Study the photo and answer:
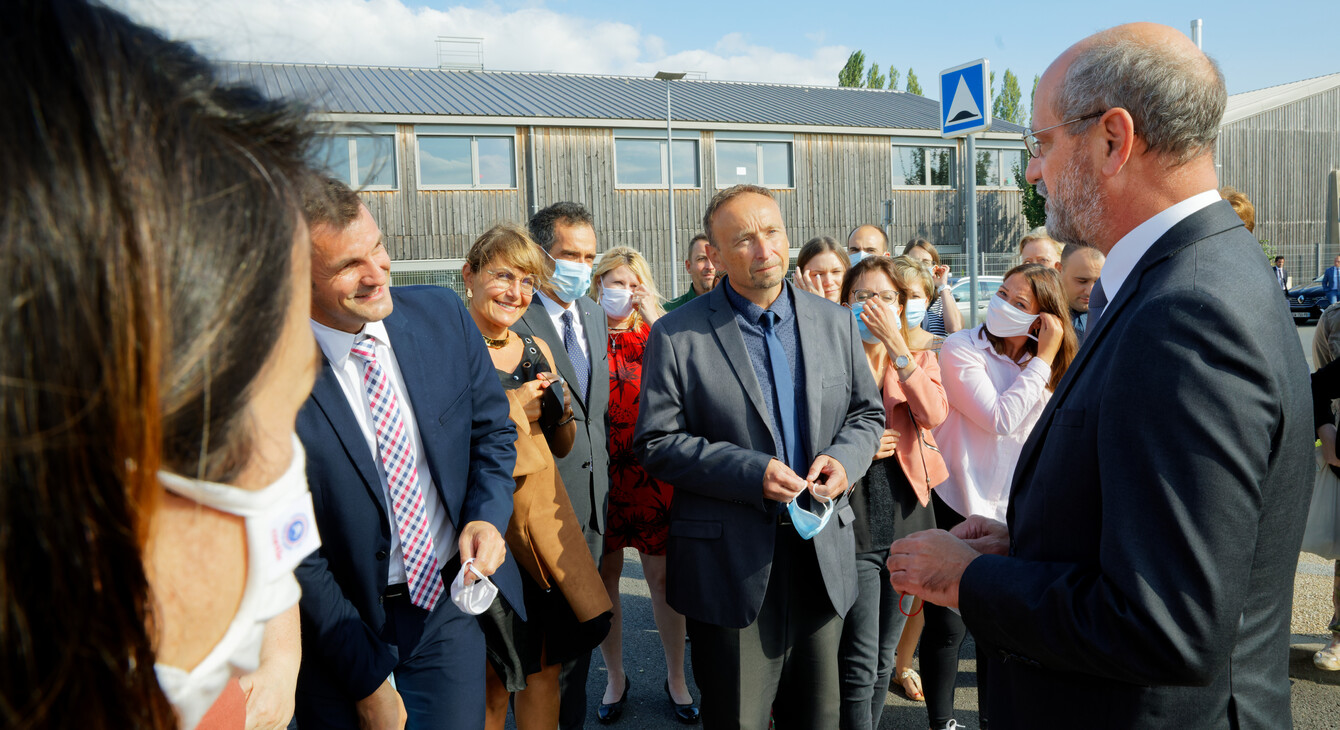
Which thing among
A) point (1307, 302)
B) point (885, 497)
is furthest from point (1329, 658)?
point (1307, 302)

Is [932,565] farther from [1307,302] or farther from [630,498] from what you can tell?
[1307,302]

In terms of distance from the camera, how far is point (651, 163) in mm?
24984

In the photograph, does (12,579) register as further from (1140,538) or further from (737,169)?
(737,169)

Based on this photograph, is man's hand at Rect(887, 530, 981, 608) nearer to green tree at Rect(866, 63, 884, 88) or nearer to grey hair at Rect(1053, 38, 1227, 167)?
grey hair at Rect(1053, 38, 1227, 167)

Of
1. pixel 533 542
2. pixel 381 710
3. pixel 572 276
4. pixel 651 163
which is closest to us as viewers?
pixel 381 710

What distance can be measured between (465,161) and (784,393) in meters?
21.8

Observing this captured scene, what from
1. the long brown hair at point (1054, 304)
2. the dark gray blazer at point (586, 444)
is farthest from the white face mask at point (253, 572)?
the long brown hair at point (1054, 304)

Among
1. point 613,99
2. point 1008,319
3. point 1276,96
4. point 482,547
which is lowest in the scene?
point 482,547

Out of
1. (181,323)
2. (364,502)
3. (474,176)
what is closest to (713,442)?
(364,502)

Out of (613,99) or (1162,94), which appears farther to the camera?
(613,99)

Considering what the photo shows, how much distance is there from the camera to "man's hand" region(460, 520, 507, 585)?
2.42 m

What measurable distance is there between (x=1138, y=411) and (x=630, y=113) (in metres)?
25.2

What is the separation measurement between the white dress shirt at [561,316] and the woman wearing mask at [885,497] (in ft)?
4.75

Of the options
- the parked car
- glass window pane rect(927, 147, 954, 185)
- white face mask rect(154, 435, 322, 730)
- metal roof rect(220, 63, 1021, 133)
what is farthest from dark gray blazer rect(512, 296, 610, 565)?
glass window pane rect(927, 147, 954, 185)
